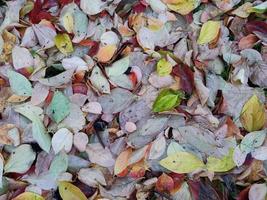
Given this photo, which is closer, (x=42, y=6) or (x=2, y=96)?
(x=2, y=96)

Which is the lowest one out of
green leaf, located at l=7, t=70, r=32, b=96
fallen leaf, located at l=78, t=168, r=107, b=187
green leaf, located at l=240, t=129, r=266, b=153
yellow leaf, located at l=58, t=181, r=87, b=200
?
yellow leaf, located at l=58, t=181, r=87, b=200

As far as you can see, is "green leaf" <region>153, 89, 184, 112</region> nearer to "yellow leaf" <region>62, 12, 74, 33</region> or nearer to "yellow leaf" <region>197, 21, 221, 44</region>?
"yellow leaf" <region>197, 21, 221, 44</region>

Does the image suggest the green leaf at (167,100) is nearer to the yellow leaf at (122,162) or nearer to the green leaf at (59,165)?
the yellow leaf at (122,162)

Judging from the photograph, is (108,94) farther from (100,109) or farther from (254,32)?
(254,32)

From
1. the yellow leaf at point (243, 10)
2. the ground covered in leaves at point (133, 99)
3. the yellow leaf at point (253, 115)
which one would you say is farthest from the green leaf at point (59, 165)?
the yellow leaf at point (243, 10)

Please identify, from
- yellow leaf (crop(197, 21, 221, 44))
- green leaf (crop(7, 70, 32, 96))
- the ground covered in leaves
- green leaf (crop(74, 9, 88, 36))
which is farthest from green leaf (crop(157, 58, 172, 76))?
green leaf (crop(7, 70, 32, 96))

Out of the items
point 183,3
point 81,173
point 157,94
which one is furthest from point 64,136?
point 183,3
